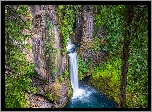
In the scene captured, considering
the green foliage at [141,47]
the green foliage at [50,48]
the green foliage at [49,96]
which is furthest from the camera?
the green foliage at [49,96]

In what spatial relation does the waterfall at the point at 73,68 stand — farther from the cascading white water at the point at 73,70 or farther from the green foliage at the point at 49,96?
the green foliage at the point at 49,96

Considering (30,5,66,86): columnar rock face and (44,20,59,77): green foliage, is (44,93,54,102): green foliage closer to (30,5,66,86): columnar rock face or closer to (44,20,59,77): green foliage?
(30,5,66,86): columnar rock face

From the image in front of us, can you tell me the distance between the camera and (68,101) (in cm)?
1008

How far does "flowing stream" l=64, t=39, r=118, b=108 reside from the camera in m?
9.96

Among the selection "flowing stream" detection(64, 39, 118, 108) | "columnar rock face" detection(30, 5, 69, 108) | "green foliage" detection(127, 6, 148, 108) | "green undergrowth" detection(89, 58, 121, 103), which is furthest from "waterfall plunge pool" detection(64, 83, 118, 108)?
"green foliage" detection(127, 6, 148, 108)

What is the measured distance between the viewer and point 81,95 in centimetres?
1092

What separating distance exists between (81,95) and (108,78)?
1337 millimetres

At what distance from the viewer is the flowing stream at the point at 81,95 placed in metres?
9.96

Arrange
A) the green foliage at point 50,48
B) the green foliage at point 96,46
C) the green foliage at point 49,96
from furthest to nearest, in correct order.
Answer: the green foliage at point 96,46, the green foliage at point 49,96, the green foliage at point 50,48

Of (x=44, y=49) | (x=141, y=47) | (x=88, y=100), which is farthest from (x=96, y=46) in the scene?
(x=141, y=47)

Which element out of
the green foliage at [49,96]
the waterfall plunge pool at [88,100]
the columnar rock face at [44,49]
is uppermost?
the columnar rock face at [44,49]

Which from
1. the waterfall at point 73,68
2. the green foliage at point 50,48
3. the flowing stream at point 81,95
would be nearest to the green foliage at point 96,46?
the flowing stream at point 81,95

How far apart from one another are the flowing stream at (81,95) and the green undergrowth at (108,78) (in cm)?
26

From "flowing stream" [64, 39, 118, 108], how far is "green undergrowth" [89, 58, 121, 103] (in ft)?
0.85
